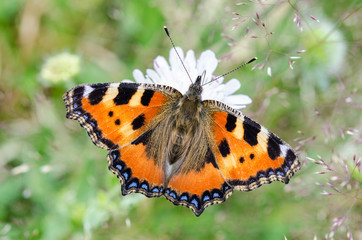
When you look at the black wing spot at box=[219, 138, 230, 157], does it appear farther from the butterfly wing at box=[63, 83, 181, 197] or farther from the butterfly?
the butterfly wing at box=[63, 83, 181, 197]

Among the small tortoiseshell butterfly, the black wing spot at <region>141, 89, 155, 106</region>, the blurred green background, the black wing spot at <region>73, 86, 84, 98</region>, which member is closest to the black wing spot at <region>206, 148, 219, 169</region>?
the small tortoiseshell butterfly

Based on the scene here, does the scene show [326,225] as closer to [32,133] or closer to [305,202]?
[305,202]

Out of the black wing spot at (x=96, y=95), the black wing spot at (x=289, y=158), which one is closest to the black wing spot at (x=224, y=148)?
the black wing spot at (x=289, y=158)

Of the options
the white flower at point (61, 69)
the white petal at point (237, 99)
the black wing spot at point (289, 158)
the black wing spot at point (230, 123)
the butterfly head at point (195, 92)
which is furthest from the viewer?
the white flower at point (61, 69)

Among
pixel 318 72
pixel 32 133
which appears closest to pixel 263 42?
pixel 318 72

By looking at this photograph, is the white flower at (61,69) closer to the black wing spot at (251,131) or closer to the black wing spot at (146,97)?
the black wing spot at (146,97)

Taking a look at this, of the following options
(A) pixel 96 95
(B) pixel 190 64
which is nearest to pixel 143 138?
(A) pixel 96 95

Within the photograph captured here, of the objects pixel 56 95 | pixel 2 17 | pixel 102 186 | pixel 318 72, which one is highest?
pixel 2 17
